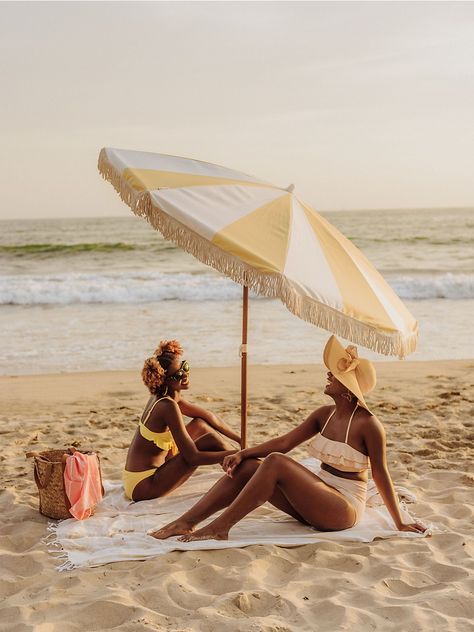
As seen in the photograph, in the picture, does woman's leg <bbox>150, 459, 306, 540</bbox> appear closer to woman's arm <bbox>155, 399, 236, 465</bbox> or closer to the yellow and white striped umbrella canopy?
woman's arm <bbox>155, 399, 236, 465</bbox>

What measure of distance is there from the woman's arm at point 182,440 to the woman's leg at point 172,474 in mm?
167

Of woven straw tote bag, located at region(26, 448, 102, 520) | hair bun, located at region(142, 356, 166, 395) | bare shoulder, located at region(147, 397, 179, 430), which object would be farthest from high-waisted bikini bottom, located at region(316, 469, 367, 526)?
woven straw tote bag, located at region(26, 448, 102, 520)

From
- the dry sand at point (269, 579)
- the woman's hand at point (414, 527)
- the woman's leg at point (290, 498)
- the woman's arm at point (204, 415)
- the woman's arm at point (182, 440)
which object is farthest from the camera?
the woman's arm at point (204, 415)

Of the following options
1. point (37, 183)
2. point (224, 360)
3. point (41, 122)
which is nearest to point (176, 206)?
point (224, 360)

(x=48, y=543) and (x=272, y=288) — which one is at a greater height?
(x=272, y=288)

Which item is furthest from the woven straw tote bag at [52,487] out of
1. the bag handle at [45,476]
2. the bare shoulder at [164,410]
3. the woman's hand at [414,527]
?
the woman's hand at [414,527]

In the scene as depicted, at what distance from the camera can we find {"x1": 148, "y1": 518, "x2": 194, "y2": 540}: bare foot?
4383mm

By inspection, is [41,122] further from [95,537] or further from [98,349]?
[95,537]

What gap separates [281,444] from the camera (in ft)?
14.8

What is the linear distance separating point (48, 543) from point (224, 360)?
6.47m

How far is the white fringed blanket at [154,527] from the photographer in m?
4.23

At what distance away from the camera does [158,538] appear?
14.4 ft

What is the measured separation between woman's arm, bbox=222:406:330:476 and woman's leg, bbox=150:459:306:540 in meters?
0.05

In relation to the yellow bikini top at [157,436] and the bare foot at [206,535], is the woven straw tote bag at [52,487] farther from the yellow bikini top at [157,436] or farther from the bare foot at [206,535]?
the bare foot at [206,535]
